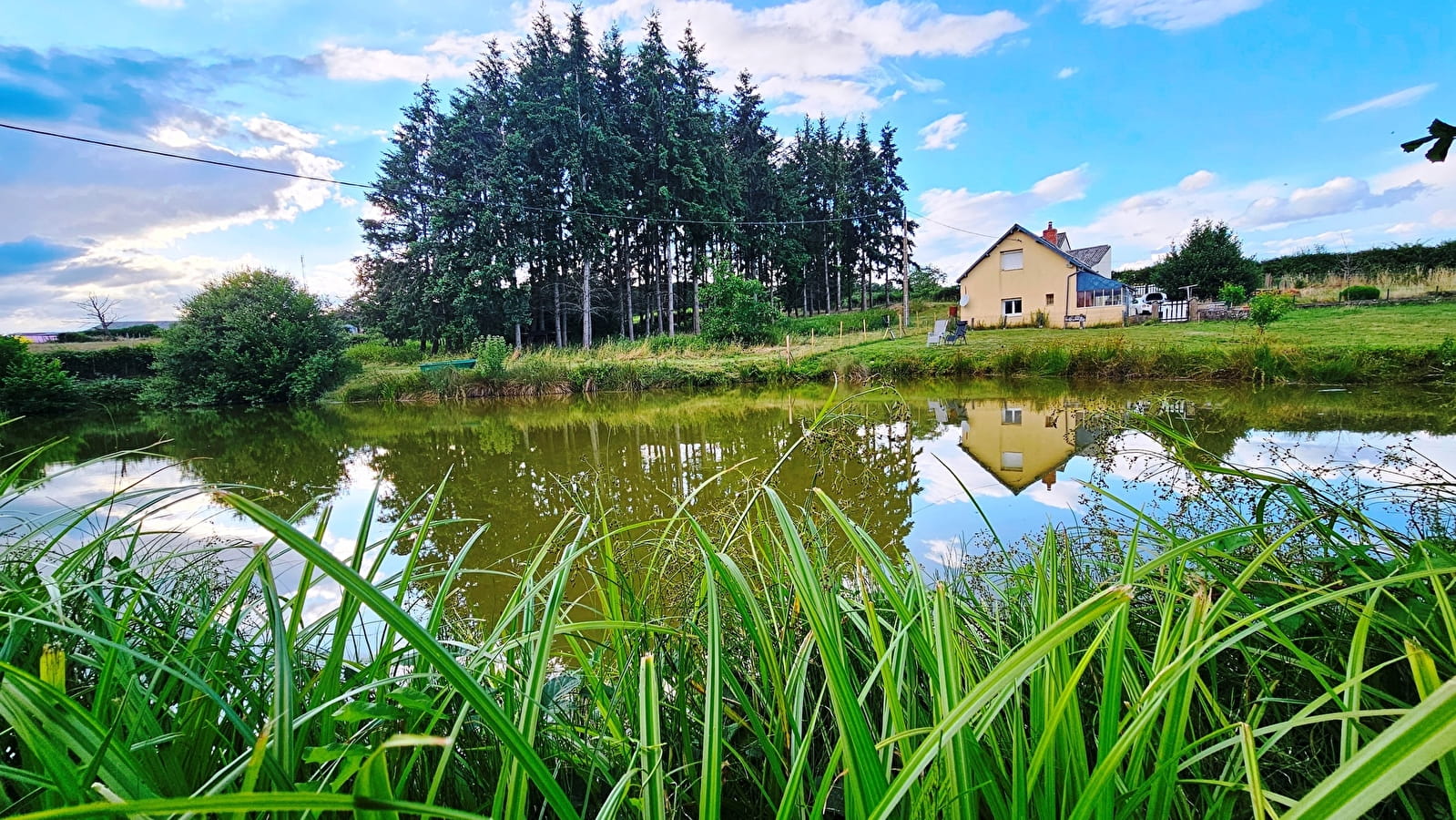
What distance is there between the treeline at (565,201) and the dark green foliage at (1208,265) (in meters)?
14.6

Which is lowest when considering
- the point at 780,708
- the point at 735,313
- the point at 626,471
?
the point at 626,471

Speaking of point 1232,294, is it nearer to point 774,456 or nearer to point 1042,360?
point 1042,360

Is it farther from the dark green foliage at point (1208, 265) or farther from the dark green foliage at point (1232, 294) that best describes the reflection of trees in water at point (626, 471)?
the dark green foliage at point (1208, 265)

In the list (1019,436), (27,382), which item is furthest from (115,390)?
(1019,436)

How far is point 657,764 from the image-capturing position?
62 centimetres

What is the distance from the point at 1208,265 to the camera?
72.7 ft

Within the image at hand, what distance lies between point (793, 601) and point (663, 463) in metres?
4.93

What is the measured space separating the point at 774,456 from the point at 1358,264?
25896 mm

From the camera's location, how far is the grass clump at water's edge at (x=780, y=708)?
435mm

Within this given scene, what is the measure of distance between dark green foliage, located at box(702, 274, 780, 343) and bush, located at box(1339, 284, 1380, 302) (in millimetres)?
17018

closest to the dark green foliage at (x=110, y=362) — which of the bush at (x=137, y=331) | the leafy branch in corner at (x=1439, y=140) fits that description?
the bush at (x=137, y=331)

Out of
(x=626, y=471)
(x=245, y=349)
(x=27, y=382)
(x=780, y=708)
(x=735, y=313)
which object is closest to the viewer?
(x=780, y=708)

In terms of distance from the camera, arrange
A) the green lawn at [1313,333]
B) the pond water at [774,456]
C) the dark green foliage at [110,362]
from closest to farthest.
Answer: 1. the pond water at [774,456]
2. the green lawn at [1313,333]
3. the dark green foliage at [110,362]

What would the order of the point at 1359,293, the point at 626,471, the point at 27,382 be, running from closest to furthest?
1. the point at 626,471
2. the point at 27,382
3. the point at 1359,293
